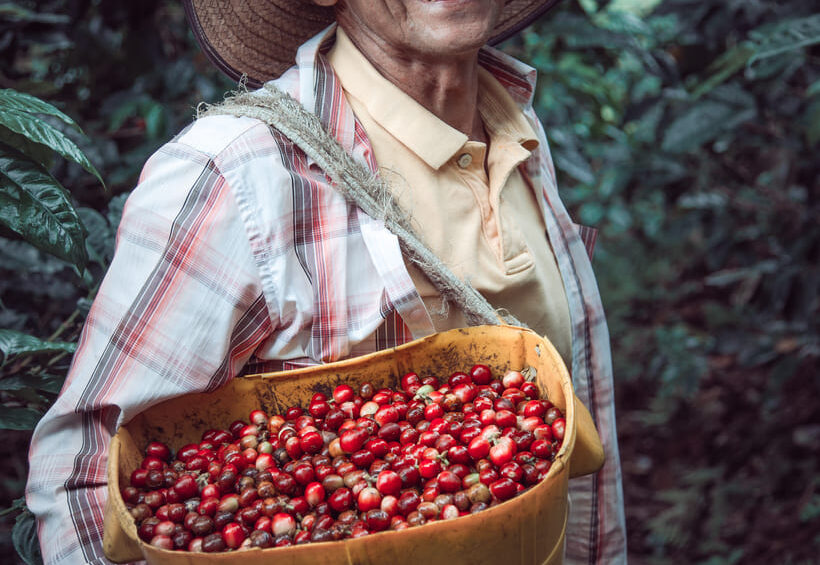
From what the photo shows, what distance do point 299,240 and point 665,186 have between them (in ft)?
6.86

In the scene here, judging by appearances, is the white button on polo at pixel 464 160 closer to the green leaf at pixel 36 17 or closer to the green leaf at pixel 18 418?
the green leaf at pixel 18 418

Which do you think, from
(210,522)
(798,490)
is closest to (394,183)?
(210,522)

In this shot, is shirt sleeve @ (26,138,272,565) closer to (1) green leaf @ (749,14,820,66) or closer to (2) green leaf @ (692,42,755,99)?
(1) green leaf @ (749,14,820,66)

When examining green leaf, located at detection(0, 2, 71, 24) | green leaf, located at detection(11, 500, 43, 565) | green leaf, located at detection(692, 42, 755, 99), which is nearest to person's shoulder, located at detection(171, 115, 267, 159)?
green leaf, located at detection(11, 500, 43, 565)

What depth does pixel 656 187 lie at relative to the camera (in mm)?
2947

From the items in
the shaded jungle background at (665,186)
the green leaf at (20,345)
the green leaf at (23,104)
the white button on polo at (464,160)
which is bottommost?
the shaded jungle background at (665,186)

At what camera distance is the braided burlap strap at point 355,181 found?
1.23 meters

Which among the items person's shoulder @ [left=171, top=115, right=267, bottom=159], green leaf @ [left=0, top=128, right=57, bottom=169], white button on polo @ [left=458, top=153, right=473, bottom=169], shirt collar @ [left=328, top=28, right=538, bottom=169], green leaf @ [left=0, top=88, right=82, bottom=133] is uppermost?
green leaf @ [left=0, top=88, right=82, bottom=133]

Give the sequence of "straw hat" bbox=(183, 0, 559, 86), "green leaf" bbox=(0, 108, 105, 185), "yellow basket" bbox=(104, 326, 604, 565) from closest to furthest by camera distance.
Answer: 1. "yellow basket" bbox=(104, 326, 604, 565)
2. "green leaf" bbox=(0, 108, 105, 185)
3. "straw hat" bbox=(183, 0, 559, 86)

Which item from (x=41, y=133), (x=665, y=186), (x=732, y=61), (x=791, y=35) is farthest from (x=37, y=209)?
(x=665, y=186)

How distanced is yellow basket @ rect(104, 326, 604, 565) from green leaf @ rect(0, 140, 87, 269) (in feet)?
0.90

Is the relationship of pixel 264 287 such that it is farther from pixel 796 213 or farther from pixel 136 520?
pixel 796 213

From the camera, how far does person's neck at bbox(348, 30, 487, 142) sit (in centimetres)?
140

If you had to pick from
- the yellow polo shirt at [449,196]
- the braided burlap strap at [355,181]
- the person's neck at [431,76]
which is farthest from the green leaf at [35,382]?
the person's neck at [431,76]
